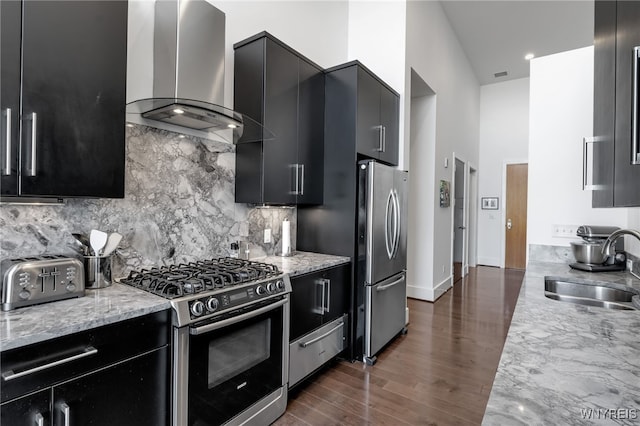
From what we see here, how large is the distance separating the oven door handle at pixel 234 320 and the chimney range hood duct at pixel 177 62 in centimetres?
115

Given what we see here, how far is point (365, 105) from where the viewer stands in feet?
9.80

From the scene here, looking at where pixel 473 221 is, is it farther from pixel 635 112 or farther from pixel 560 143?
pixel 635 112

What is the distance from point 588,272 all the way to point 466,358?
1206 millimetres

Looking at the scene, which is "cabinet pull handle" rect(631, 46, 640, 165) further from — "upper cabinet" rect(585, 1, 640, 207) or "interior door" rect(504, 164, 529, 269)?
"interior door" rect(504, 164, 529, 269)

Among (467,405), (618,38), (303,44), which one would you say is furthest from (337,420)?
(303,44)

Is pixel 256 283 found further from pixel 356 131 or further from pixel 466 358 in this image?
pixel 466 358

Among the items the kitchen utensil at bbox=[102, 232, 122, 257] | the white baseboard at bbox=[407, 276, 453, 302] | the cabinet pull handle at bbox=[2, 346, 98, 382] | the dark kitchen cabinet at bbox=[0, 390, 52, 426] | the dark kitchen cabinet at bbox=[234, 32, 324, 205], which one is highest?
the dark kitchen cabinet at bbox=[234, 32, 324, 205]

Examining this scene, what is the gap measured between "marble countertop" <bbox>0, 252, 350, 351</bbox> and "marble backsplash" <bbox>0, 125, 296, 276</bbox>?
351 mm

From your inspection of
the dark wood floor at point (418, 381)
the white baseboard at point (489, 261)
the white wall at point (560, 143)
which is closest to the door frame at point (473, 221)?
the white baseboard at point (489, 261)

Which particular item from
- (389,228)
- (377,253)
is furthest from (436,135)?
(377,253)

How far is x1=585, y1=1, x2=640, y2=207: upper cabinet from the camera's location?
82 cm

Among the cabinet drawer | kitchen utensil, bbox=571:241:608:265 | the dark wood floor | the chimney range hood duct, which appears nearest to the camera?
the chimney range hood duct

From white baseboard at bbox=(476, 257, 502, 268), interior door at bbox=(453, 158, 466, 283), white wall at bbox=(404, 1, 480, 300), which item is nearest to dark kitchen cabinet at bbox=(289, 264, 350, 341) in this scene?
white wall at bbox=(404, 1, 480, 300)

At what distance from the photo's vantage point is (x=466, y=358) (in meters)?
2.94
